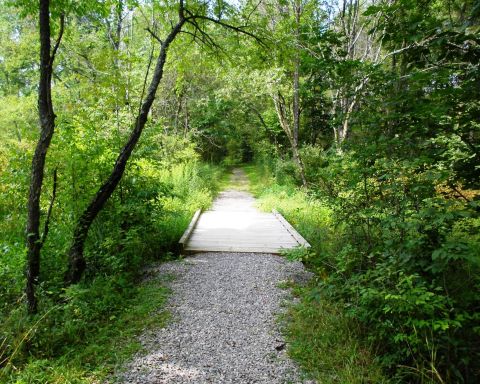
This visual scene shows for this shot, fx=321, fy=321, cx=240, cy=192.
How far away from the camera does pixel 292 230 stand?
7020 millimetres

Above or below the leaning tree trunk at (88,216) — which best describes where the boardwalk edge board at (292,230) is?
below

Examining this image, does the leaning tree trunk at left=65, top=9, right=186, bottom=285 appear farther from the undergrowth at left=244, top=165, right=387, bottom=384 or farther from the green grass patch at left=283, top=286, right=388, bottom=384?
the green grass patch at left=283, top=286, right=388, bottom=384

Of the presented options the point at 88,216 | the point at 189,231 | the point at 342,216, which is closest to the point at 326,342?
the point at 342,216

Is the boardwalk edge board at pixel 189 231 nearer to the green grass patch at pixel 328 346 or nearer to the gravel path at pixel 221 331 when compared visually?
the gravel path at pixel 221 331

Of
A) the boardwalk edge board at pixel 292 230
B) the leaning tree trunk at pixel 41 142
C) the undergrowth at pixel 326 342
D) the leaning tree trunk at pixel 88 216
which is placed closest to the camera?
the undergrowth at pixel 326 342

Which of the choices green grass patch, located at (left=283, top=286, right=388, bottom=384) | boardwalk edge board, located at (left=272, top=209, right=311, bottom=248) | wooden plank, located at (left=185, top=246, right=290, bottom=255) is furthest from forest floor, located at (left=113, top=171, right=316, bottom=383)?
boardwalk edge board, located at (left=272, top=209, right=311, bottom=248)

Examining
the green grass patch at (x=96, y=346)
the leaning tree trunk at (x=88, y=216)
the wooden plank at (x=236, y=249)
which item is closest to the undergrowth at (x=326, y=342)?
the green grass patch at (x=96, y=346)

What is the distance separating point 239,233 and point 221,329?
12.5 ft

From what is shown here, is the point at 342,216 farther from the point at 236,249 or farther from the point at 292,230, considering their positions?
the point at 292,230

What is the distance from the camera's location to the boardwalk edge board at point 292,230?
6.00m

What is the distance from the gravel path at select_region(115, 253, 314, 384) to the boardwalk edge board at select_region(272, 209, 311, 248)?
0.92 metres

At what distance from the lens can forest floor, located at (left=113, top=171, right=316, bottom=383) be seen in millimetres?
2623

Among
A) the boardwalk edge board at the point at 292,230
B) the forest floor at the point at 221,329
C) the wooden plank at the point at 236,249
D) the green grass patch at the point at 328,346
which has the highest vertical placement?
the boardwalk edge board at the point at 292,230

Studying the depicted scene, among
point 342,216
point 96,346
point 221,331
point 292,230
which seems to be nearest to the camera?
point 96,346
